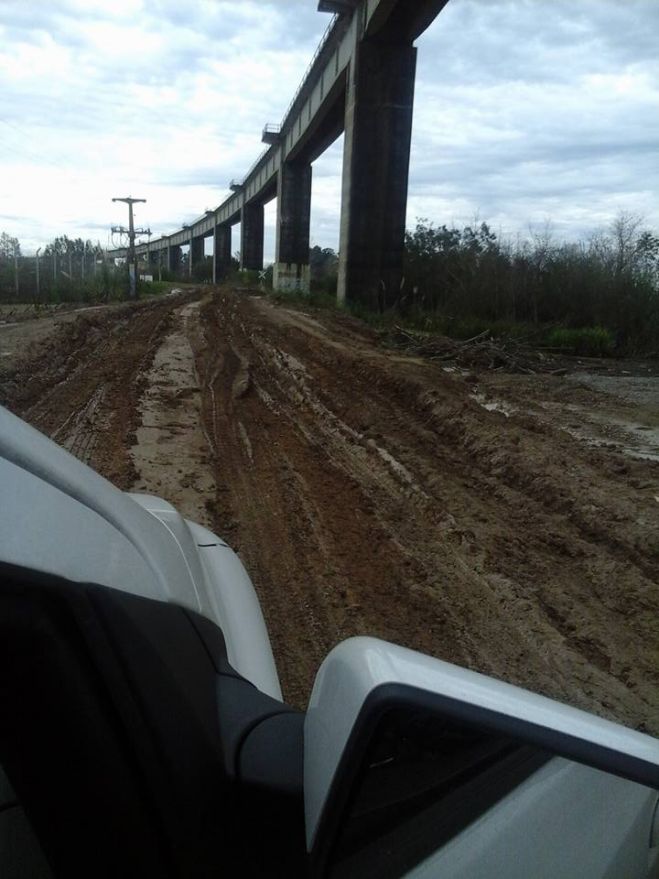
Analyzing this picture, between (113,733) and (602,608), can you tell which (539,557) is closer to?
(602,608)

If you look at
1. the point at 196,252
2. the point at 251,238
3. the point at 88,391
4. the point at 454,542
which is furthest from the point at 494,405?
the point at 196,252

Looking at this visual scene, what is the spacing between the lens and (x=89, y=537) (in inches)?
54.8

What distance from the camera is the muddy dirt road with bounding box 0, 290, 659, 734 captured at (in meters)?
4.45

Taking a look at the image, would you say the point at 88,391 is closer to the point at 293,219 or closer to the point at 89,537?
the point at 89,537

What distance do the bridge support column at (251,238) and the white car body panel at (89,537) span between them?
76.6m

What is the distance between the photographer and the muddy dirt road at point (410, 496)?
14.6ft

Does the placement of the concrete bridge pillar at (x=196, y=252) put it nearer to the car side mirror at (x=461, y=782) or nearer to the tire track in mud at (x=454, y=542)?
the tire track in mud at (x=454, y=542)

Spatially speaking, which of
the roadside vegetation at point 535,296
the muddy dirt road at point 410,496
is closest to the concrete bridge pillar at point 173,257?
the roadside vegetation at point 535,296

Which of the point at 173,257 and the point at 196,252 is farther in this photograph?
the point at 173,257

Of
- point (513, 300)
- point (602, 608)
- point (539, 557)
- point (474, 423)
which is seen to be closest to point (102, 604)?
point (602, 608)

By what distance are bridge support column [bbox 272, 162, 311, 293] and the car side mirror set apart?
168 feet

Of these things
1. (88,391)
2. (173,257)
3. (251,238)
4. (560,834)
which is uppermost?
(173,257)

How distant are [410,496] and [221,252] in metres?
95.1

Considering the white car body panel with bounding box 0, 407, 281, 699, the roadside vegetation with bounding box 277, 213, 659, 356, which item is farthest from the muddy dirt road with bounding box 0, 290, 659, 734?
the roadside vegetation with bounding box 277, 213, 659, 356
